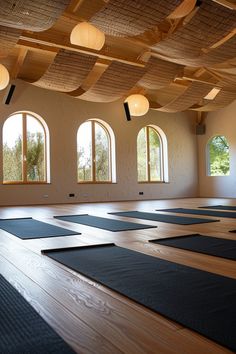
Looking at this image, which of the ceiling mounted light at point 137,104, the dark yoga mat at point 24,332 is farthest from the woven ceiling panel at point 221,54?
the dark yoga mat at point 24,332

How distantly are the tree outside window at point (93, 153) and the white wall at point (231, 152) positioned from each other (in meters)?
3.43

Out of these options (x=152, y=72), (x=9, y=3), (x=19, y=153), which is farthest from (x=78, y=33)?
(x=19, y=153)

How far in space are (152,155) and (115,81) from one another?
4.00 m

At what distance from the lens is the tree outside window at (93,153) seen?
31.4ft

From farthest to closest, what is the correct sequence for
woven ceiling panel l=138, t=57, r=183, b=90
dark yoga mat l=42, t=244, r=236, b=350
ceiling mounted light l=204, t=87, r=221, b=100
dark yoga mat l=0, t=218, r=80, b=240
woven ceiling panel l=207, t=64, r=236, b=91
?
ceiling mounted light l=204, t=87, r=221, b=100 < woven ceiling panel l=207, t=64, r=236, b=91 < woven ceiling panel l=138, t=57, r=183, b=90 < dark yoga mat l=0, t=218, r=80, b=240 < dark yoga mat l=42, t=244, r=236, b=350

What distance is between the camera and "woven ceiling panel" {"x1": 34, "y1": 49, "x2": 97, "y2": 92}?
6.38 m

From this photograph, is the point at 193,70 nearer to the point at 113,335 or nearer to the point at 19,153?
the point at 19,153

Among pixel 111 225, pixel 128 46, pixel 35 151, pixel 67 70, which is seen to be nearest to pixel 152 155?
pixel 35 151

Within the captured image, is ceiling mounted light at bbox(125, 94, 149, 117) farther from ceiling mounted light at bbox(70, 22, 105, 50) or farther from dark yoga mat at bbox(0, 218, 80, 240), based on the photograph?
dark yoga mat at bbox(0, 218, 80, 240)

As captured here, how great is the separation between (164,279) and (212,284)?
0.86 ft

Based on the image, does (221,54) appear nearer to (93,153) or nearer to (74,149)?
(74,149)

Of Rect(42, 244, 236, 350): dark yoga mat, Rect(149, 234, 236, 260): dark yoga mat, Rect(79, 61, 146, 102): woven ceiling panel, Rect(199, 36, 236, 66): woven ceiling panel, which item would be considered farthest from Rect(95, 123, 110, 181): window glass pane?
Rect(42, 244, 236, 350): dark yoga mat

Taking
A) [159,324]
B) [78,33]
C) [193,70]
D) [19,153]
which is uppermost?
[193,70]

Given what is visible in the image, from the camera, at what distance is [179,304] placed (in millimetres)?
1523
